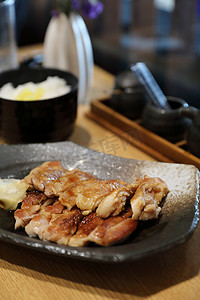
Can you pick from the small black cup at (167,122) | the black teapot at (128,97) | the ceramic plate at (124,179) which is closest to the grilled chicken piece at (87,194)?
the ceramic plate at (124,179)

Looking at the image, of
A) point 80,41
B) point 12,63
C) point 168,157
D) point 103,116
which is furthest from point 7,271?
point 12,63

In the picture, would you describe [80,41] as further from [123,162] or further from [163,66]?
[163,66]

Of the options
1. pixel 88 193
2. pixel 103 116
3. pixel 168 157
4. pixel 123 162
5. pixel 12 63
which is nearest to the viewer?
pixel 88 193

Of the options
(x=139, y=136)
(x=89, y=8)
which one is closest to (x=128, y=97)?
(x=139, y=136)

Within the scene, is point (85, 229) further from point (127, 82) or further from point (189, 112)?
point (127, 82)

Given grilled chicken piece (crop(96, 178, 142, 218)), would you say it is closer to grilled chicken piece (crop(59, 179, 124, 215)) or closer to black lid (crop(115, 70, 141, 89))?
grilled chicken piece (crop(59, 179, 124, 215))

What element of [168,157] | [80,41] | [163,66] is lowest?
[163,66]
